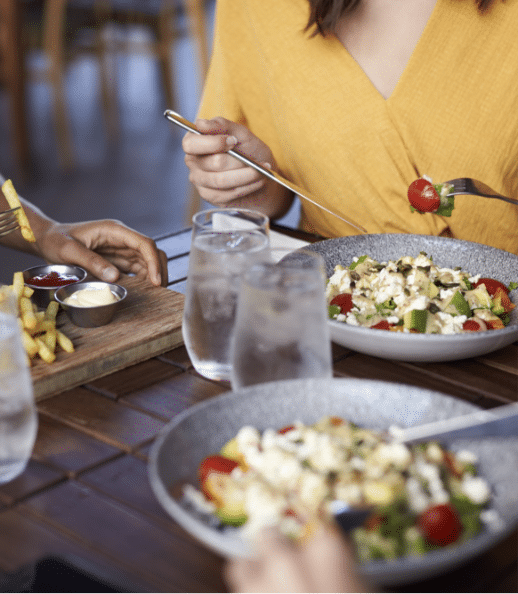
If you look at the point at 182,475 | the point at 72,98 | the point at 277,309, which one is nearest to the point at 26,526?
the point at 182,475

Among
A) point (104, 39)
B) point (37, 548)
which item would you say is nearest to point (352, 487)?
point (37, 548)

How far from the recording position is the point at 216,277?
89 cm

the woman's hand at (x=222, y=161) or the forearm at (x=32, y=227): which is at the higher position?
the woman's hand at (x=222, y=161)

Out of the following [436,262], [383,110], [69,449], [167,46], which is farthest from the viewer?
[167,46]

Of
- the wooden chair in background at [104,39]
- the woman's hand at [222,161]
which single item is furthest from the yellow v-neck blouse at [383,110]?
the wooden chair in background at [104,39]

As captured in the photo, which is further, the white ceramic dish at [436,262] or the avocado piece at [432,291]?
the avocado piece at [432,291]

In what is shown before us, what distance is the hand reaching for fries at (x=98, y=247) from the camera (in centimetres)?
128

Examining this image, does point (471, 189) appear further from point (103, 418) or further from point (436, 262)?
point (103, 418)

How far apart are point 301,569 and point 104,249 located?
991mm

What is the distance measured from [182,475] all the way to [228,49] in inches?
56.4

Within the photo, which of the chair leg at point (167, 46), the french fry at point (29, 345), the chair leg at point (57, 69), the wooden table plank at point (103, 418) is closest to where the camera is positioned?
the wooden table plank at point (103, 418)

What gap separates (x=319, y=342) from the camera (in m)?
0.79

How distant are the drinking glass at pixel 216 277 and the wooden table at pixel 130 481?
0.06 m

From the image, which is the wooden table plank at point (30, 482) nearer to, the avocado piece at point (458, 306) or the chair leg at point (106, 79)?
the avocado piece at point (458, 306)
